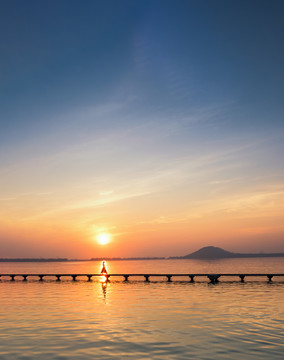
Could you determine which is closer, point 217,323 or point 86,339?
point 86,339

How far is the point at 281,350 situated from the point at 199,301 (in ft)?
67.6

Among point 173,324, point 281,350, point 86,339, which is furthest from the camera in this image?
point 173,324

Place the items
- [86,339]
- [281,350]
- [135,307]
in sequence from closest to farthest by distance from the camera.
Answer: [281,350] < [86,339] < [135,307]

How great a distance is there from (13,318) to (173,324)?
12.0 metres

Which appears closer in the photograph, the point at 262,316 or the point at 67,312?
the point at 262,316

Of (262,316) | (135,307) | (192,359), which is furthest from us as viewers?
(135,307)

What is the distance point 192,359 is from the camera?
1659cm

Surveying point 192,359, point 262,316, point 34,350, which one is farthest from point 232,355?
point 262,316

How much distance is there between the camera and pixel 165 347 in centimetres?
1869

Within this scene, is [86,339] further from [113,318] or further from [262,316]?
[262,316]

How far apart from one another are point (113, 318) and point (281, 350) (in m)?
13.5

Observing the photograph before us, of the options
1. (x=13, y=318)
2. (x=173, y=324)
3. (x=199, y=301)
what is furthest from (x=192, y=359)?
(x=199, y=301)

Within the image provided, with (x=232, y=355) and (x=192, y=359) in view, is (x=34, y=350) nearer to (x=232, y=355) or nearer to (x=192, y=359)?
(x=192, y=359)

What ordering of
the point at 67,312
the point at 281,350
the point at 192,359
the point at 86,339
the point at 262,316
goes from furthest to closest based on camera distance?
1. the point at 67,312
2. the point at 262,316
3. the point at 86,339
4. the point at 281,350
5. the point at 192,359
